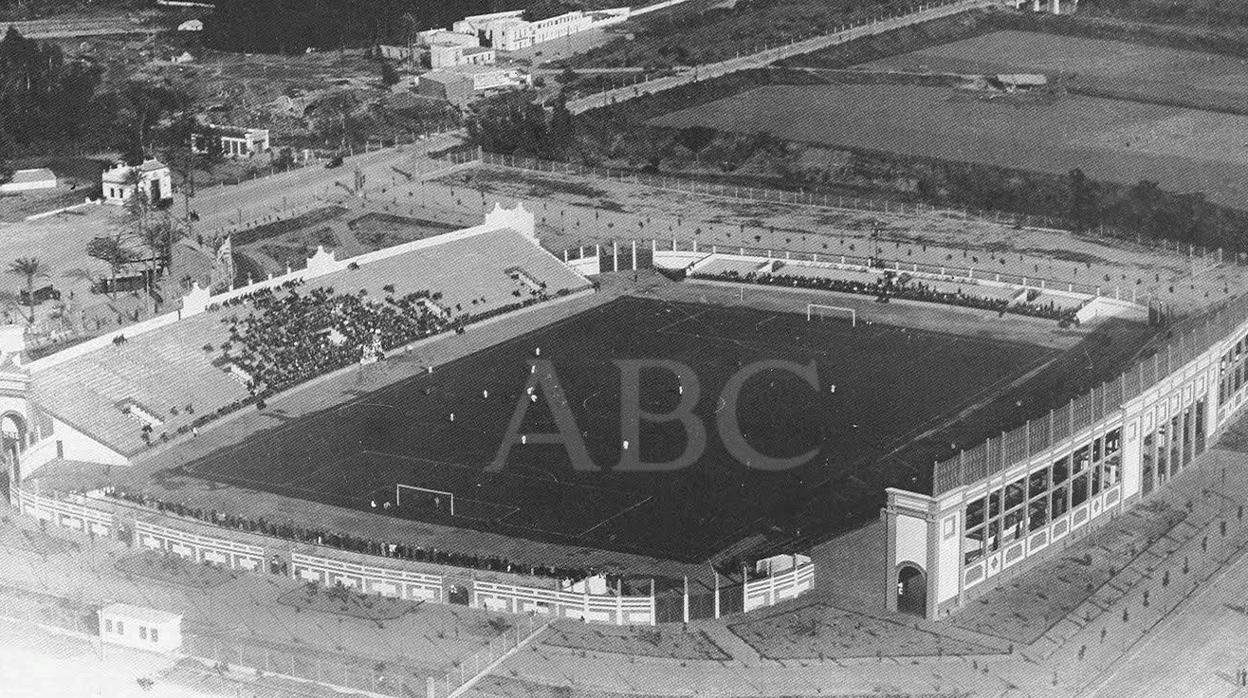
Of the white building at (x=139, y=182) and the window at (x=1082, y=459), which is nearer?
the window at (x=1082, y=459)

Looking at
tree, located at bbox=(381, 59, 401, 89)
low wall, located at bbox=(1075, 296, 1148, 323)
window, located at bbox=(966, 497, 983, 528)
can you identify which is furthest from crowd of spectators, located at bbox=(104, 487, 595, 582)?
tree, located at bbox=(381, 59, 401, 89)

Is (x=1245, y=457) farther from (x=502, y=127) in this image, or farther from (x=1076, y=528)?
(x=502, y=127)

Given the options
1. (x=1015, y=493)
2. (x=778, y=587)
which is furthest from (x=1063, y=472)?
(x=778, y=587)

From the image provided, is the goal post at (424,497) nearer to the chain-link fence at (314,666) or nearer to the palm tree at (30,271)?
the chain-link fence at (314,666)

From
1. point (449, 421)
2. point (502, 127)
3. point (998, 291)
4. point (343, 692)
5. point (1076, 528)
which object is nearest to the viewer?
point (343, 692)

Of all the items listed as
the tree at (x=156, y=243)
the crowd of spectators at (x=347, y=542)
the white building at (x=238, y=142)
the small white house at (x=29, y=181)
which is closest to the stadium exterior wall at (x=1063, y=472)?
the crowd of spectators at (x=347, y=542)

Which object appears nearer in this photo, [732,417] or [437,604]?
[437,604]

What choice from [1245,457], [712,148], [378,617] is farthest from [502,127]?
[378,617]

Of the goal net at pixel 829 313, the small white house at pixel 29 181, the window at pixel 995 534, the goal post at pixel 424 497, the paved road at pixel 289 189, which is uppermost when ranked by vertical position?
the small white house at pixel 29 181
